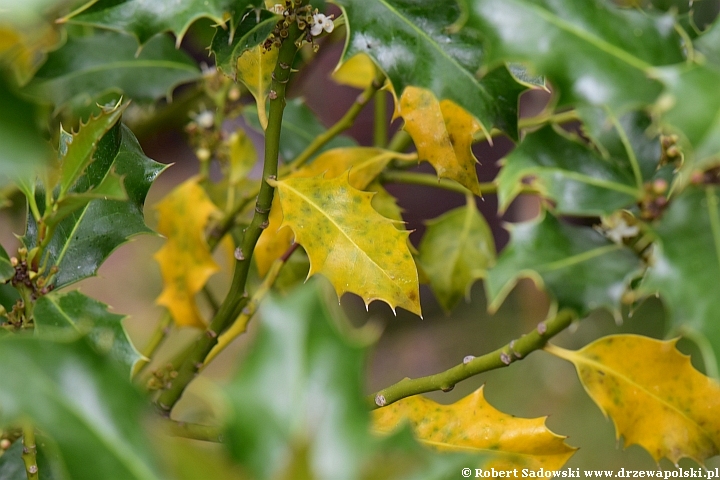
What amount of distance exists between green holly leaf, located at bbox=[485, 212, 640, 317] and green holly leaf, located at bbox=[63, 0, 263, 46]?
23cm

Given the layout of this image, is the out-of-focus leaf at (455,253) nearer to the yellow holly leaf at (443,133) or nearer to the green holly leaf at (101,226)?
the yellow holly leaf at (443,133)

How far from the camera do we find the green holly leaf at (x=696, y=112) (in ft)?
0.95

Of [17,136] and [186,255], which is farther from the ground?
[17,136]

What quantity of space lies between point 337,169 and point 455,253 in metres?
0.19

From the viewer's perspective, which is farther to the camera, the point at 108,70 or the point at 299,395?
the point at 108,70

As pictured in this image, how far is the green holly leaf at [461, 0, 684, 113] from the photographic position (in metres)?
0.34

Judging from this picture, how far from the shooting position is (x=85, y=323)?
0.46 m

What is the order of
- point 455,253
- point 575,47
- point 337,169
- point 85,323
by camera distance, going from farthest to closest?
point 455,253 < point 337,169 < point 85,323 < point 575,47

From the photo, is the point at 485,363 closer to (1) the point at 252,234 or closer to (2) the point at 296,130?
(1) the point at 252,234

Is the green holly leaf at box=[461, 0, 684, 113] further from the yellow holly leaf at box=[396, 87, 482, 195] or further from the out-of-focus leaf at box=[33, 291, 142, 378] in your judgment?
the out-of-focus leaf at box=[33, 291, 142, 378]

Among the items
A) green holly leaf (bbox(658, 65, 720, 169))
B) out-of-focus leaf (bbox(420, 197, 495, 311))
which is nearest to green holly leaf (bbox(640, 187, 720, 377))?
green holly leaf (bbox(658, 65, 720, 169))

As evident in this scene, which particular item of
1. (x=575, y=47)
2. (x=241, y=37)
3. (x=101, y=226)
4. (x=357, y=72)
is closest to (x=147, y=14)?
(x=241, y=37)

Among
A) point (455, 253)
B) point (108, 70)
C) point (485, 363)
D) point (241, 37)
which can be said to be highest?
point (241, 37)

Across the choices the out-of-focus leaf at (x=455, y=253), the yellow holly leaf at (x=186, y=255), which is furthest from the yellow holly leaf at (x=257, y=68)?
the out-of-focus leaf at (x=455, y=253)
